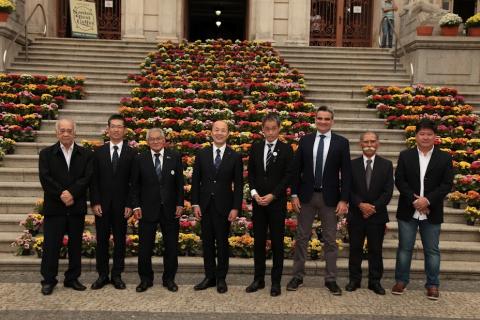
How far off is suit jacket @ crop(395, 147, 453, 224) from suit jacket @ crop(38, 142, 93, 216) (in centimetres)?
378

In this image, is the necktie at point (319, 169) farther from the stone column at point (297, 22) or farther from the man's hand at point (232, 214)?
the stone column at point (297, 22)

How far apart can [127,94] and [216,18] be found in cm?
1902

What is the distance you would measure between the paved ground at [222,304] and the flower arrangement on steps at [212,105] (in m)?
1.11

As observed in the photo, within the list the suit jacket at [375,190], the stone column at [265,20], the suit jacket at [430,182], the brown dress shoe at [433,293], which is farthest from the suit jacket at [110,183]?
the stone column at [265,20]

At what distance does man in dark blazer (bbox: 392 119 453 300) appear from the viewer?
6.17 m

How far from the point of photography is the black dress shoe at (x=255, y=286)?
6281 mm

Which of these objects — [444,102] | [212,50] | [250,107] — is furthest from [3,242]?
[212,50]

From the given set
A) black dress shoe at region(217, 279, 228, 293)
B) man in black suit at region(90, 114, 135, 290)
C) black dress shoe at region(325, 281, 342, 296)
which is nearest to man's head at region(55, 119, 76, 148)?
man in black suit at region(90, 114, 135, 290)

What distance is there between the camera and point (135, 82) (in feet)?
45.6

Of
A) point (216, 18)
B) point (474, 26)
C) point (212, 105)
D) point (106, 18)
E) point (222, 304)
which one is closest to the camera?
point (222, 304)

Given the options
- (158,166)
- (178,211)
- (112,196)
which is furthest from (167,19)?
(178,211)

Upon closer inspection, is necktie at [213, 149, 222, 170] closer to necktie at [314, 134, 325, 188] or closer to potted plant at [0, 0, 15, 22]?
necktie at [314, 134, 325, 188]

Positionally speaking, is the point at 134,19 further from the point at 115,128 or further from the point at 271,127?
the point at 271,127

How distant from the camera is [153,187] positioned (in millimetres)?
6258
